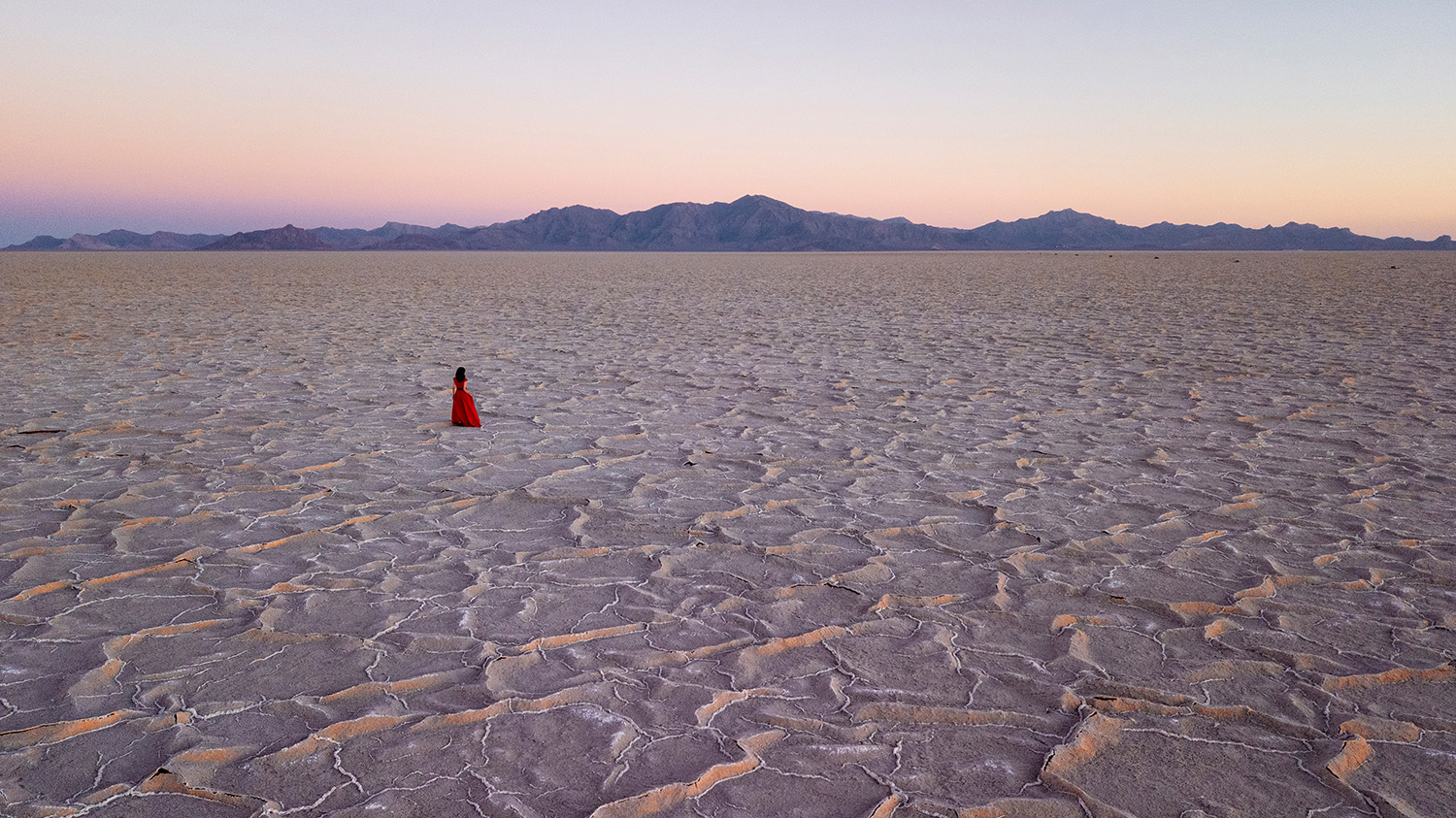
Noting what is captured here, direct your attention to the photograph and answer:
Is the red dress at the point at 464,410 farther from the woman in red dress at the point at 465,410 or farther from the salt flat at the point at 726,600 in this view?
the salt flat at the point at 726,600

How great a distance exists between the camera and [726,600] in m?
3.00

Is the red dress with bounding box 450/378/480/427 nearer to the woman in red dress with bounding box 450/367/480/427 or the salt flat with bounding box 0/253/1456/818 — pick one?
the woman in red dress with bounding box 450/367/480/427

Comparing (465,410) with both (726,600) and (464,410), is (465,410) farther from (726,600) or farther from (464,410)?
(726,600)

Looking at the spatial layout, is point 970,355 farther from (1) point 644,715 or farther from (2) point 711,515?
(1) point 644,715

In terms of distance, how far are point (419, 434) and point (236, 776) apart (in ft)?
11.3

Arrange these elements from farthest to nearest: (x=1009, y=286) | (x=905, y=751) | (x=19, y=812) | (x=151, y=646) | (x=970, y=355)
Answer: (x=1009, y=286), (x=970, y=355), (x=151, y=646), (x=905, y=751), (x=19, y=812)

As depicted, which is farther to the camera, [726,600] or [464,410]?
[464,410]

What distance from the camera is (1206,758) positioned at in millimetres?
2117

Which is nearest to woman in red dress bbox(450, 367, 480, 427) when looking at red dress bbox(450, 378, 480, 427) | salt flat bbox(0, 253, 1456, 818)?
red dress bbox(450, 378, 480, 427)

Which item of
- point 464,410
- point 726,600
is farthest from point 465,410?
point 726,600

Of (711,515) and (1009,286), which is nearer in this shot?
(711,515)

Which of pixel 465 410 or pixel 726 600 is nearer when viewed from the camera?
pixel 726 600

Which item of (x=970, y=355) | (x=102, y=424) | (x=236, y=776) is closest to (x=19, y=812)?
(x=236, y=776)

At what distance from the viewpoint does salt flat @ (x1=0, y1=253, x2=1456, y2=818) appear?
2051 mm
